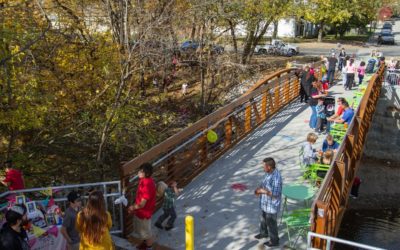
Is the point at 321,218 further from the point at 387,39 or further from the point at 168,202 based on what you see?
the point at 387,39

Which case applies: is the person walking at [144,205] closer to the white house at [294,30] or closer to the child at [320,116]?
the child at [320,116]

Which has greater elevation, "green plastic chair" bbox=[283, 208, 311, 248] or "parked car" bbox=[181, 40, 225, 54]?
"parked car" bbox=[181, 40, 225, 54]

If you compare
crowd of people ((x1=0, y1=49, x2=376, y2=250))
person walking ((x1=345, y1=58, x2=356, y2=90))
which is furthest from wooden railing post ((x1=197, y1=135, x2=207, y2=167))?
person walking ((x1=345, y1=58, x2=356, y2=90))

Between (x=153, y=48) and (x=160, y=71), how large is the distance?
3.97m

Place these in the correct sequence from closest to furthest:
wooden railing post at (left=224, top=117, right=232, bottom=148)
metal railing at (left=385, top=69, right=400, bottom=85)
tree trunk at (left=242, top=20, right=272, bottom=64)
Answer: wooden railing post at (left=224, top=117, right=232, bottom=148) → metal railing at (left=385, top=69, right=400, bottom=85) → tree trunk at (left=242, top=20, right=272, bottom=64)

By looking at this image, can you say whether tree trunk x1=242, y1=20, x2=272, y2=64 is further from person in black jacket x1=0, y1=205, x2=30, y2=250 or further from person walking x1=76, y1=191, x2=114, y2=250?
person in black jacket x1=0, y1=205, x2=30, y2=250

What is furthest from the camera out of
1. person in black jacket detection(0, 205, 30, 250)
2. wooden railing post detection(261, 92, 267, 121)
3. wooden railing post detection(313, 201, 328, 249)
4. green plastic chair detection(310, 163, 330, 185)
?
wooden railing post detection(261, 92, 267, 121)

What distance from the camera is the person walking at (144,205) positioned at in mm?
6262

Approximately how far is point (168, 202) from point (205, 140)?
3230mm

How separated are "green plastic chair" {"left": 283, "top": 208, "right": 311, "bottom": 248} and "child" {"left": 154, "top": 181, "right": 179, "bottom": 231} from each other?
6.12 ft

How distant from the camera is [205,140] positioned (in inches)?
401

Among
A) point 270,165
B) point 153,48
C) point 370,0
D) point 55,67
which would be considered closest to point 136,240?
point 270,165

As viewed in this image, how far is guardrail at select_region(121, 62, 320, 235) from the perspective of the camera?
773 centimetres

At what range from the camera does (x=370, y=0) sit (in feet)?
133
